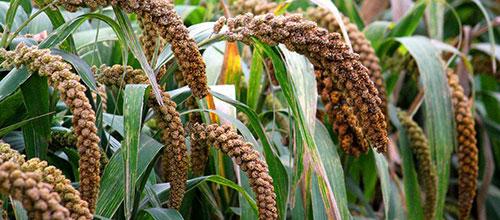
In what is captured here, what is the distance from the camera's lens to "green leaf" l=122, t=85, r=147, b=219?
98cm

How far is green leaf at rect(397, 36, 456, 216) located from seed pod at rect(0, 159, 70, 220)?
103 cm

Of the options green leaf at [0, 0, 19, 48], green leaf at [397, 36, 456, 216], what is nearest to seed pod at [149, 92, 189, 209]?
green leaf at [0, 0, 19, 48]

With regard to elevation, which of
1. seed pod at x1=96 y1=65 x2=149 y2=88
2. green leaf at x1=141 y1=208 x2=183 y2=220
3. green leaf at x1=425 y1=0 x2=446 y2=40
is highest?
green leaf at x1=425 y1=0 x2=446 y2=40

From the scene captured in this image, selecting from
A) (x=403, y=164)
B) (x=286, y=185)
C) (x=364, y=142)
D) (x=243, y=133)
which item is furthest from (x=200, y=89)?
(x=403, y=164)

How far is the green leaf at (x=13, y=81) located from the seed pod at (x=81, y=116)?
6cm

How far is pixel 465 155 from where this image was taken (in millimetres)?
1682

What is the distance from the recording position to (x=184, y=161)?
103cm

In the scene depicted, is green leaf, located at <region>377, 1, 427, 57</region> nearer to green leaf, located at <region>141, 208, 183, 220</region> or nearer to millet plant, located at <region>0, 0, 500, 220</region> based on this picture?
millet plant, located at <region>0, 0, 500, 220</region>

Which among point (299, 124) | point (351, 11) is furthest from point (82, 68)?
point (351, 11)

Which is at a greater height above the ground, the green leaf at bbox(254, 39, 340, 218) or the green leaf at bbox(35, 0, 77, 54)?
the green leaf at bbox(35, 0, 77, 54)

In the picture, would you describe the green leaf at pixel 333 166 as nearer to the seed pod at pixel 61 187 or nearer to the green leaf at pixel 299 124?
the green leaf at pixel 299 124

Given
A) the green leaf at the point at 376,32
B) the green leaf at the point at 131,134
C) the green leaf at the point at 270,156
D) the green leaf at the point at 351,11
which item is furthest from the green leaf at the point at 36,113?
the green leaf at the point at 351,11

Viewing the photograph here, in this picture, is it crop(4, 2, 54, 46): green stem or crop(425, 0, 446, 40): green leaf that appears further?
crop(425, 0, 446, 40): green leaf

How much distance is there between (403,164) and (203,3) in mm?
845
